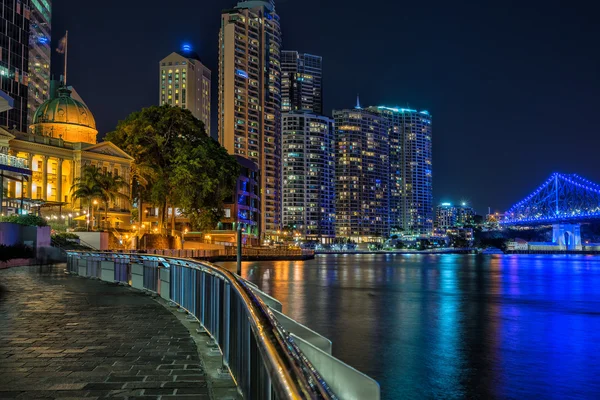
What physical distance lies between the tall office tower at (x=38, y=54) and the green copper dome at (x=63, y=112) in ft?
91.3

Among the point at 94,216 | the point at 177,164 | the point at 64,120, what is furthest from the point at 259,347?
the point at 64,120

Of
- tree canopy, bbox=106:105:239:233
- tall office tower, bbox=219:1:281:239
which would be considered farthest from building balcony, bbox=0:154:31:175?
tall office tower, bbox=219:1:281:239

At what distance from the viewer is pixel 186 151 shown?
6756cm

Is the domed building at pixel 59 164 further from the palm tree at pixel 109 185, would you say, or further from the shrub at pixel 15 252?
the shrub at pixel 15 252

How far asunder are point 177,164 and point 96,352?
198 feet

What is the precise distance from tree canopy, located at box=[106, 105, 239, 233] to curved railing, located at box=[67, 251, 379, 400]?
4819 centimetres

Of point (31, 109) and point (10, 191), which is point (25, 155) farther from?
point (31, 109)

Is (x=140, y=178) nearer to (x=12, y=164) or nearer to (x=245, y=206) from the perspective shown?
(x=12, y=164)

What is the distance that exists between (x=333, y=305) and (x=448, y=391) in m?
17.0

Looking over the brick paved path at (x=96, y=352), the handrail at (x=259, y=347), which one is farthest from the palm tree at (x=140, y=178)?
the handrail at (x=259, y=347)

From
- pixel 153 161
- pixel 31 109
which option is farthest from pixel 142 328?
pixel 31 109

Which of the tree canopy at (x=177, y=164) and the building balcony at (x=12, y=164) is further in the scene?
the tree canopy at (x=177, y=164)

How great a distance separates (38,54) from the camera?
129m

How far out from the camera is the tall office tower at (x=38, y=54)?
124m
